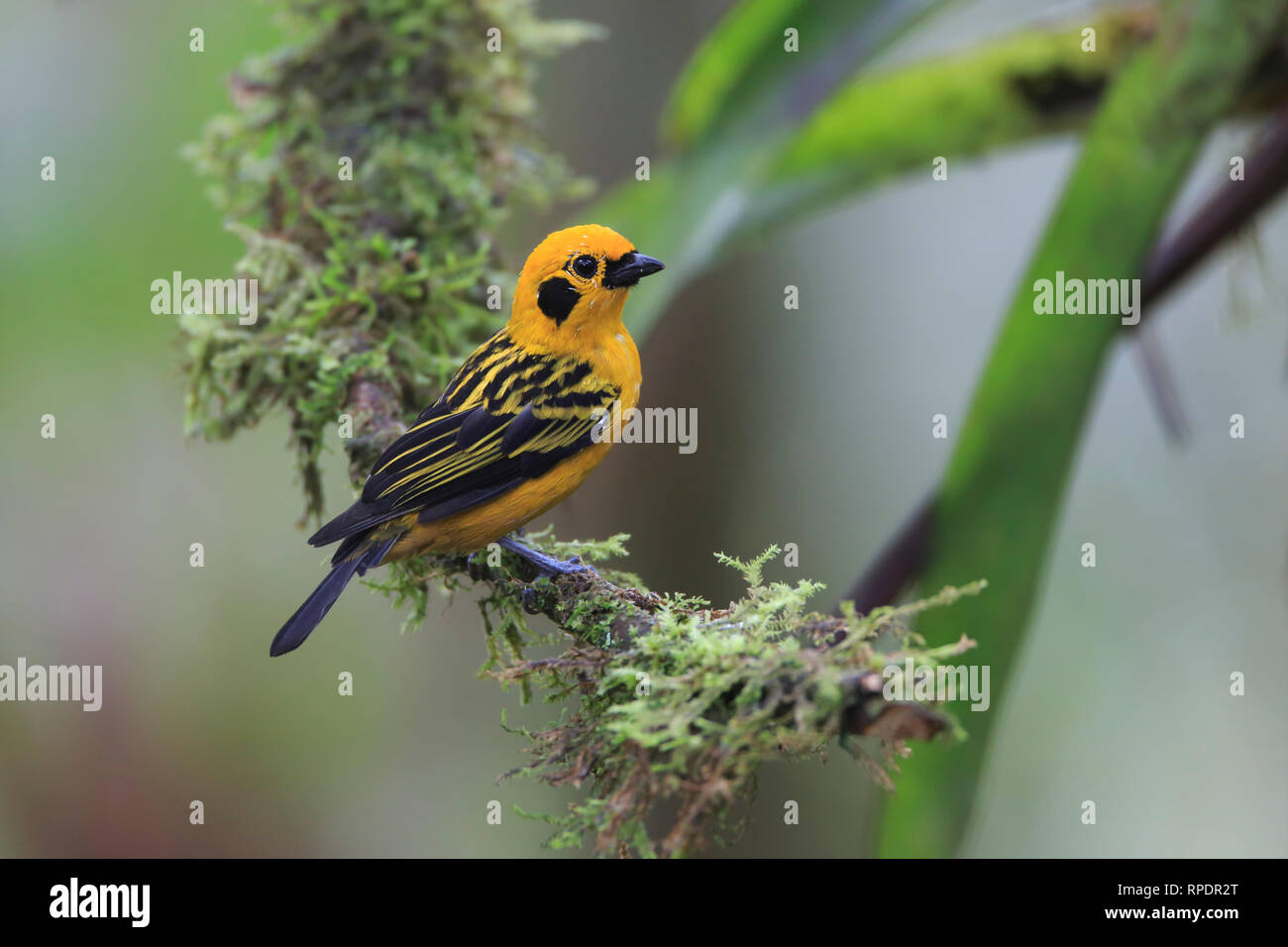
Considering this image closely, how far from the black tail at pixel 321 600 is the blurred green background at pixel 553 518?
2.31m

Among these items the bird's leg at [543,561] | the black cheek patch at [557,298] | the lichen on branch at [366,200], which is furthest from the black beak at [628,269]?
the bird's leg at [543,561]

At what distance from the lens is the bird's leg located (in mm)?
2083

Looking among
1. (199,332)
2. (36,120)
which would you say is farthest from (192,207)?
(199,332)

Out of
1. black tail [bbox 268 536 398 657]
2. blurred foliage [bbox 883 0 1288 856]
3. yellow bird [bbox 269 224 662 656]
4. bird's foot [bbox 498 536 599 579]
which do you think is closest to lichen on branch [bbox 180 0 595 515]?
yellow bird [bbox 269 224 662 656]

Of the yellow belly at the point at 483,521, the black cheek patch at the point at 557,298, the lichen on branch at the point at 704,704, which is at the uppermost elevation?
the black cheek patch at the point at 557,298

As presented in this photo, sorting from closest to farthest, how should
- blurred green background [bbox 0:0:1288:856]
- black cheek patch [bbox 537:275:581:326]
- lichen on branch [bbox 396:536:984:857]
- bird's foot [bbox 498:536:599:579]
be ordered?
lichen on branch [bbox 396:536:984:857] → bird's foot [bbox 498:536:599:579] → black cheek patch [bbox 537:275:581:326] → blurred green background [bbox 0:0:1288:856]

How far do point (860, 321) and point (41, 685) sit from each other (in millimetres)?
5661

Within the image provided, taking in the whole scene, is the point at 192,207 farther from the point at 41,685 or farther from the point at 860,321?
the point at 860,321

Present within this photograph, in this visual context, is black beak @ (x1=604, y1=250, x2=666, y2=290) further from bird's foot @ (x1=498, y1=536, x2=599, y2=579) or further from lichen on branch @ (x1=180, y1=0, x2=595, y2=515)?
bird's foot @ (x1=498, y1=536, x2=599, y2=579)

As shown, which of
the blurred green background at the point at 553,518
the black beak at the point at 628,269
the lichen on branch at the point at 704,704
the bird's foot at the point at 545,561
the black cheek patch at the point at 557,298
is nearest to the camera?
the lichen on branch at the point at 704,704

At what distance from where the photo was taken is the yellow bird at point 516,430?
7.68 ft

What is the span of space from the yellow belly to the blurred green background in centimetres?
226

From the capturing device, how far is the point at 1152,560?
22.2 ft

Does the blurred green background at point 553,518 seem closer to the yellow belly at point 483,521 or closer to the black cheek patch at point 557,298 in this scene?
the black cheek patch at point 557,298
